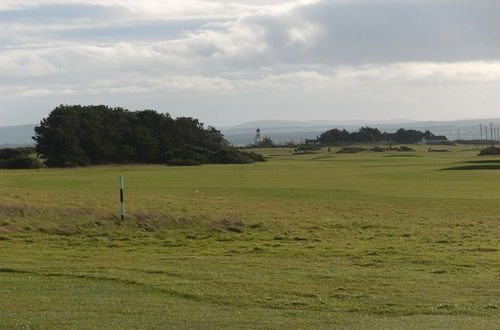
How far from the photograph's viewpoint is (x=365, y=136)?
579 feet

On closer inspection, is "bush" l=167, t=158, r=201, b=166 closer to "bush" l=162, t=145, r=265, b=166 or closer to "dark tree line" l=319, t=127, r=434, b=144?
"bush" l=162, t=145, r=265, b=166

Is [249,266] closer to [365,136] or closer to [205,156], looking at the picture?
[205,156]

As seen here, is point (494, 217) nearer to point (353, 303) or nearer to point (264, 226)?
point (264, 226)

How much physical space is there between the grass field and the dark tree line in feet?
478

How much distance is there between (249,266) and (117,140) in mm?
73417

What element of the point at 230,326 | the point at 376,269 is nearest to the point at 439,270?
the point at 376,269

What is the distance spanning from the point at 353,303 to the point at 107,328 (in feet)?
10.5

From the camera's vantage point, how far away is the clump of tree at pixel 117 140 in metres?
77.1

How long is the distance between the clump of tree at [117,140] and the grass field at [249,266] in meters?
52.2

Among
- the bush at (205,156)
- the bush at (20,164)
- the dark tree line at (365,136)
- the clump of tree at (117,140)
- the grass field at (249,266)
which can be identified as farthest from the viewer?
the dark tree line at (365,136)

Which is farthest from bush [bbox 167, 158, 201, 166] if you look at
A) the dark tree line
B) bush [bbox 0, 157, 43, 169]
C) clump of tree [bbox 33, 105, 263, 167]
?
the dark tree line

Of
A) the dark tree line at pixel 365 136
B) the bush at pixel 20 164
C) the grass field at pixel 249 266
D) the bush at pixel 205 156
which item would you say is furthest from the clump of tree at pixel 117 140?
the dark tree line at pixel 365 136

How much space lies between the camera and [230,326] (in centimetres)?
764

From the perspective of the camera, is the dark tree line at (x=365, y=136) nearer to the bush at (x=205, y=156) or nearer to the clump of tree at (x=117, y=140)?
the clump of tree at (x=117, y=140)
